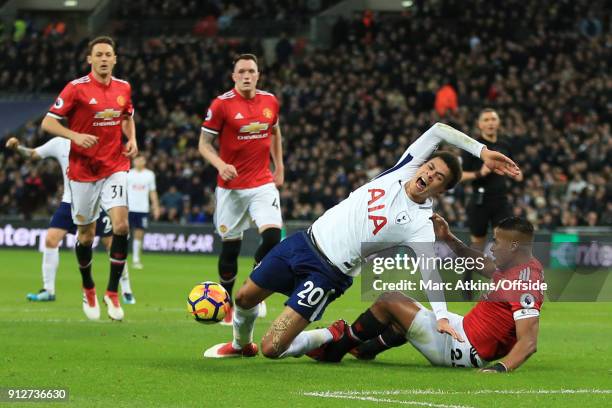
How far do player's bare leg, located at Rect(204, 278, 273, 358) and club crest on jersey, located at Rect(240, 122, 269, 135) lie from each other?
328 cm

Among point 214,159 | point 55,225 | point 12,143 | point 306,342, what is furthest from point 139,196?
point 306,342

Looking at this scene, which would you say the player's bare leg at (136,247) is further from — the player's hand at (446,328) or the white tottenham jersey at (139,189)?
the player's hand at (446,328)

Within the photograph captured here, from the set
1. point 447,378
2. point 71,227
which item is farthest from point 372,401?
point 71,227

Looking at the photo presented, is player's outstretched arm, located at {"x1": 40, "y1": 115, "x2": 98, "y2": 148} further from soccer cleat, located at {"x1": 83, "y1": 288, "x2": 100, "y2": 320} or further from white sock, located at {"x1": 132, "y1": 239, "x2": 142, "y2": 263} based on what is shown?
white sock, located at {"x1": 132, "y1": 239, "x2": 142, "y2": 263}

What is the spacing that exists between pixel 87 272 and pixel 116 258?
14.7 inches

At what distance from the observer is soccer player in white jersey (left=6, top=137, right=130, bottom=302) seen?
14.9 m

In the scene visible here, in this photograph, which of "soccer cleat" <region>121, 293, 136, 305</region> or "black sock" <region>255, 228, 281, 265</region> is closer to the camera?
"black sock" <region>255, 228, 281, 265</region>

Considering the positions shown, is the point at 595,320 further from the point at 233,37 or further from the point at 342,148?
the point at 233,37

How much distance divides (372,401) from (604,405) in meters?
1.40

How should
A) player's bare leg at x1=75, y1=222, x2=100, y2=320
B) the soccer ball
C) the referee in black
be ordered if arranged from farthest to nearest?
the referee in black, player's bare leg at x1=75, y1=222, x2=100, y2=320, the soccer ball

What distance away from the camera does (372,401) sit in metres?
7.50

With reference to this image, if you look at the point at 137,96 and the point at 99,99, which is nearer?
the point at 99,99

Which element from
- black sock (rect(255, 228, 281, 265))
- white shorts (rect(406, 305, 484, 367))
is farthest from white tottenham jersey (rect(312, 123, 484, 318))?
black sock (rect(255, 228, 281, 265))

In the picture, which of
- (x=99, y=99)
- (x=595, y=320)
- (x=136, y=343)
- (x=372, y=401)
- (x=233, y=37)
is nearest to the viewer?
(x=372, y=401)
